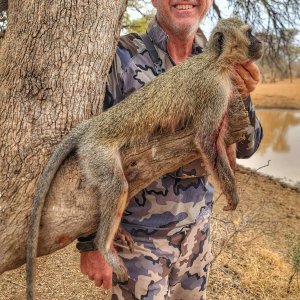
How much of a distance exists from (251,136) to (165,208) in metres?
0.75

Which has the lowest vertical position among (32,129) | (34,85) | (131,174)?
(131,174)

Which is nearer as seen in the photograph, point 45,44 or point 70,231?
point 70,231

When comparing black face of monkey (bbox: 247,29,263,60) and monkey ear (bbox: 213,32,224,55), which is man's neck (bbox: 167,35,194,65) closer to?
monkey ear (bbox: 213,32,224,55)

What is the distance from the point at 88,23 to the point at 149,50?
1.93 ft

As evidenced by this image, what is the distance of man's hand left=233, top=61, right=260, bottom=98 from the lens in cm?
259

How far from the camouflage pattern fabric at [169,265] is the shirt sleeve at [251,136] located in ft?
1.57

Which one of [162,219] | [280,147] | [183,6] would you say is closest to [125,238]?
[162,219]

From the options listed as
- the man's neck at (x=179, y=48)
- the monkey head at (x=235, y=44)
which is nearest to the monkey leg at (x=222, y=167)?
the monkey head at (x=235, y=44)

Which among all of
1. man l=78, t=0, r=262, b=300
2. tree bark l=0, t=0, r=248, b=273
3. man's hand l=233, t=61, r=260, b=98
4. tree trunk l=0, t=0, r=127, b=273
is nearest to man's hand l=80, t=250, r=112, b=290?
man l=78, t=0, r=262, b=300

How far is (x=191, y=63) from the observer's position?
9.39ft

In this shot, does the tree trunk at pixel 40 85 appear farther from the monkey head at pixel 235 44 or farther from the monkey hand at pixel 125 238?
the monkey head at pixel 235 44

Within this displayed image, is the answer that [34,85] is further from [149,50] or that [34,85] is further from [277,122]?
[277,122]

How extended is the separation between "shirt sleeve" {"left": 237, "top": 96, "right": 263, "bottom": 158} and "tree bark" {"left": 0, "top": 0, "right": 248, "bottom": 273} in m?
0.44

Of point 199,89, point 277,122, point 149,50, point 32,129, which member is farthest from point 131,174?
point 277,122
